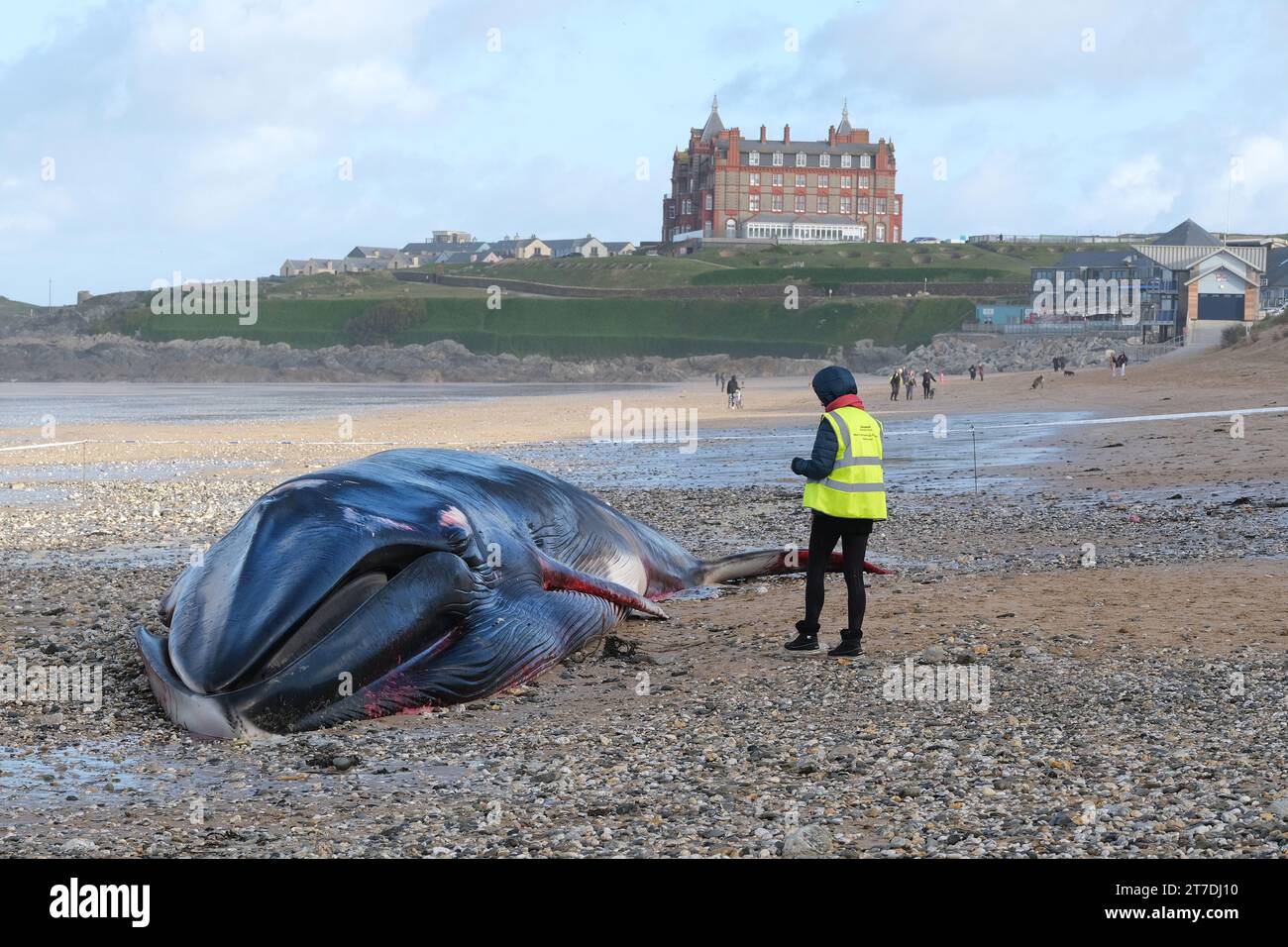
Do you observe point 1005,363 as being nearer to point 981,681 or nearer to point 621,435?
point 621,435

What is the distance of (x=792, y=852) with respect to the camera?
5367 millimetres

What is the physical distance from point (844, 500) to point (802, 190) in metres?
156

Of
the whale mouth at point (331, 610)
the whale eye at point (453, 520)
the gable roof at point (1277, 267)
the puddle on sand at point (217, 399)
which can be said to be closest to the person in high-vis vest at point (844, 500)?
the whale eye at point (453, 520)

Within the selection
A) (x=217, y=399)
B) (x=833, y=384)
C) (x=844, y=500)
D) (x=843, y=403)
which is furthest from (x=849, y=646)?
(x=217, y=399)

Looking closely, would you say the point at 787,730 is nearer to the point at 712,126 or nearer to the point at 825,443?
the point at 825,443

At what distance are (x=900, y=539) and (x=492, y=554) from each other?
7664 mm

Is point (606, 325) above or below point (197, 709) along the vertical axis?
above

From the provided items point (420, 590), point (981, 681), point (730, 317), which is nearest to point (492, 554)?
point (420, 590)

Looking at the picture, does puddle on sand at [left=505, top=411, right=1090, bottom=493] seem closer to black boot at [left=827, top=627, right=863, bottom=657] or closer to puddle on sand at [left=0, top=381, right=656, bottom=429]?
black boot at [left=827, top=627, right=863, bottom=657]

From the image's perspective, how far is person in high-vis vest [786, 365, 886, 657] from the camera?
9.16 meters

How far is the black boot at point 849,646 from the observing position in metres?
9.02

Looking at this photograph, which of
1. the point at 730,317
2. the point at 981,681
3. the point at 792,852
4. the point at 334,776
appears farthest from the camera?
the point at 730,317

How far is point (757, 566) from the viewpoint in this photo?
488 inches

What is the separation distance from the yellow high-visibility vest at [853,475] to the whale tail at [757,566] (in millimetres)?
2823
